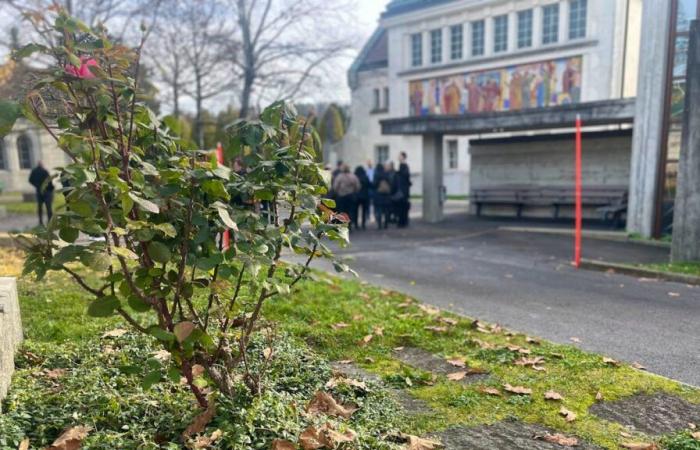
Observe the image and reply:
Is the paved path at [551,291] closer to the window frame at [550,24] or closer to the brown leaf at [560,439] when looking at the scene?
the brown leaf at [560,439]

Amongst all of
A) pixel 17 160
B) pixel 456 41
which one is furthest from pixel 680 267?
pixel 17 160

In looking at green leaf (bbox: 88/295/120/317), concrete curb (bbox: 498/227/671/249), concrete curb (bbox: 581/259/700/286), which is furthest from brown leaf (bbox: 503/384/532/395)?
concrete curb (bbox: 498/227/671/249)

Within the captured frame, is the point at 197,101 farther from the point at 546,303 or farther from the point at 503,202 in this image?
the point at 546,303

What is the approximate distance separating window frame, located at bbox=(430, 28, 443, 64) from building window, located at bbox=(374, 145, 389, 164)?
19645 millimetres

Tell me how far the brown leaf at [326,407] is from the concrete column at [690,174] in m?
8.19

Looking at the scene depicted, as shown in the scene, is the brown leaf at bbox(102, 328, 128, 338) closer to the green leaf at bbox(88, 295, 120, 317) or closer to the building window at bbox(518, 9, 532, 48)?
the green leaf at bbox(88, 295, 120, 317)

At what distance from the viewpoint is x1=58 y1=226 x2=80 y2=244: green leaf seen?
2.61 meters

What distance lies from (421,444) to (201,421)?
1.19 metres

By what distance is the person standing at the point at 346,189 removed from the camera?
49.5 ft

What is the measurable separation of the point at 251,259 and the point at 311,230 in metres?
0.59

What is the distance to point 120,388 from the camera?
3.57m

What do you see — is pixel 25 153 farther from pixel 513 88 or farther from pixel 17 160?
pixel 513 88

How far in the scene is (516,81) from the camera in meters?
16.9

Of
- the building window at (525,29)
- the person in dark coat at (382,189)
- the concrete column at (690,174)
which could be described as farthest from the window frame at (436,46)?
the concrete column at (690,174)
